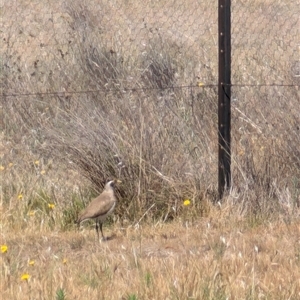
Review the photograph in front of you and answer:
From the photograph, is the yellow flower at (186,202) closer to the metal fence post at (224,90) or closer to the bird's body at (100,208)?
the metal fence post at (224,90)

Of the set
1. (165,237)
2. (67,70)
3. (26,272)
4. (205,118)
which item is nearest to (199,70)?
(205,118)

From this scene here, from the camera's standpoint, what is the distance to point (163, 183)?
7004 millimetres

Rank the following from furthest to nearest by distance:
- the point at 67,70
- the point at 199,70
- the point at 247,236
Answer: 1. the point at 67,70
2. the point at 199,70
3. the point at 247,236

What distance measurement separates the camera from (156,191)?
7016 mm

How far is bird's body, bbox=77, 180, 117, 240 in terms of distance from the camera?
6320 mm

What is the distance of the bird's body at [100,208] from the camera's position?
632 cm

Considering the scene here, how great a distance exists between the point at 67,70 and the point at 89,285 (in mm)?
5500

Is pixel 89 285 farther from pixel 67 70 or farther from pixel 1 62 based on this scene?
pixel 1 62

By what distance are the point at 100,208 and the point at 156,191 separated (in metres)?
0.82

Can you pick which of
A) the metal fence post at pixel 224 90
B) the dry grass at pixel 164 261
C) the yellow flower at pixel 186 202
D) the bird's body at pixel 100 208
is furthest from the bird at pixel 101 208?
the metal fence post at pixel 224 90

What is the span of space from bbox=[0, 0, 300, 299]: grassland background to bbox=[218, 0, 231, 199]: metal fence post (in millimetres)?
116

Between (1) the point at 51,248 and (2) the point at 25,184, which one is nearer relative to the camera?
(1) the point at 51,248

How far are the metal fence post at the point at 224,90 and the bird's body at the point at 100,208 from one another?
3.55ft

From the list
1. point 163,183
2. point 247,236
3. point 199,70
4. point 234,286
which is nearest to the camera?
point 234,286
